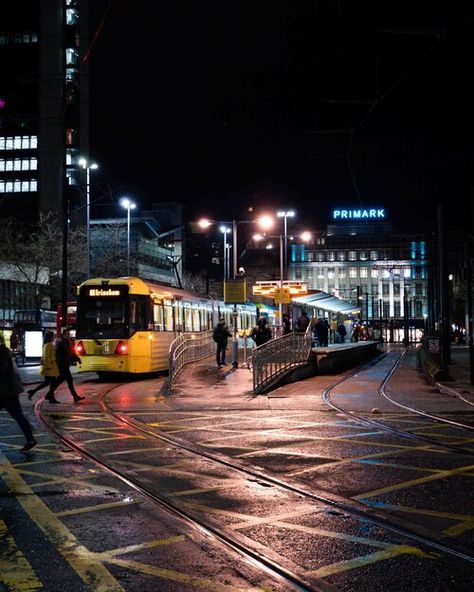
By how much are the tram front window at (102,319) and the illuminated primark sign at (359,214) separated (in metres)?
136

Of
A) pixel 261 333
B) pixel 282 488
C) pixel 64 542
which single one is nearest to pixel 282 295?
pixel 261 333

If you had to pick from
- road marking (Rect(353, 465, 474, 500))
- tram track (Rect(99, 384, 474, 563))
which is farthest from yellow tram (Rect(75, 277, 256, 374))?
road marking (Rect(353, 465, 474, 500))

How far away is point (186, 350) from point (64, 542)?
21.3m

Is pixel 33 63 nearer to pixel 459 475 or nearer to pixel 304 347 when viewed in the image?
pixel 304 347

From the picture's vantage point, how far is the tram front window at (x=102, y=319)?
25688 millimetres

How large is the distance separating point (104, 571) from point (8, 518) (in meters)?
1.88

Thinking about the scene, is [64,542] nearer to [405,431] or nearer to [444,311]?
[405,431]

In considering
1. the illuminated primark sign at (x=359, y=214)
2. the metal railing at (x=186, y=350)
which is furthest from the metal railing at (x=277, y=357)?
the illuminated primark sign at (x=359, y=214)

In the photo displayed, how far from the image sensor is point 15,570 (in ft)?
16.8

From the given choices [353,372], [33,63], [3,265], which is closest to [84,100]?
[33,63]

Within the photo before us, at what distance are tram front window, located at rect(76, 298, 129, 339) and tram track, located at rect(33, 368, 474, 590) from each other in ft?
47.5

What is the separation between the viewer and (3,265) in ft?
173

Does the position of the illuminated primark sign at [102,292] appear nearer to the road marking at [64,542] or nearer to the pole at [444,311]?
the pole at [444,311]

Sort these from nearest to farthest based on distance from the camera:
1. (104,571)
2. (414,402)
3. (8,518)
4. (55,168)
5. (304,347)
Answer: (104,571) → (8,518) → (414,402) → (304,347) → (55,168)
